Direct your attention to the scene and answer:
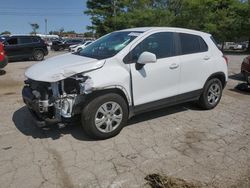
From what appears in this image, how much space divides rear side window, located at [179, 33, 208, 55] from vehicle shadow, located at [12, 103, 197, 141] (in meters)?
1.32

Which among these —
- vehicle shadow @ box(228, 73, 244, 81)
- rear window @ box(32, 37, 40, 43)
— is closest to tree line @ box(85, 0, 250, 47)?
rear window @ box(32, 37, 40, 43)

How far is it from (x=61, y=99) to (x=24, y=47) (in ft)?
46.4

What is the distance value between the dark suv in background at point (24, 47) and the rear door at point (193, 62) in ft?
44.6

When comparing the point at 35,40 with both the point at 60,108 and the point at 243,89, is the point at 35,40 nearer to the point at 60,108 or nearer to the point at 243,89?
the point at 243,89

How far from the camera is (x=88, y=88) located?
13.5ft

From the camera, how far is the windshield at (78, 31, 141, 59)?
15.6ft

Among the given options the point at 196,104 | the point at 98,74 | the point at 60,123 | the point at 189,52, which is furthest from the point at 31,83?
the point at 196,104

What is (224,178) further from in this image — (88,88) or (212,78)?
(212,78)

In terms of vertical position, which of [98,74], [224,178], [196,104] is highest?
[98,74]

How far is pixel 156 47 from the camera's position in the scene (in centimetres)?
504

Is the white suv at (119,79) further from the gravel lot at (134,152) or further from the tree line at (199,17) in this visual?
the tree line at (199,17)

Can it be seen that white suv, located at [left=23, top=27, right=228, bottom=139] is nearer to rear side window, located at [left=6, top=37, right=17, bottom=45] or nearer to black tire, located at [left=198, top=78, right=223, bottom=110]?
black tire, located at [left=198, top=78, right=223, bottom=110]

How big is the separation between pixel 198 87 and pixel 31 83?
127 inches

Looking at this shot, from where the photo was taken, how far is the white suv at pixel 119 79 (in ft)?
13.9
